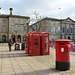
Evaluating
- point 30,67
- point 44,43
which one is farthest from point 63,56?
point 44,43

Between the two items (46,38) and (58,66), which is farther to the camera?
(46,38)

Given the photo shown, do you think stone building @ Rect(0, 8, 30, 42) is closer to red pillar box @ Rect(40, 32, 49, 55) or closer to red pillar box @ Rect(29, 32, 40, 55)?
red pillar box @ Rect(40, 32, 49, 55)

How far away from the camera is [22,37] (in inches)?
1911

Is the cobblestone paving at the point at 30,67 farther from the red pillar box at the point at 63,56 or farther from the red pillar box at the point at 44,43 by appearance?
the red pillar box at the point at 44,43

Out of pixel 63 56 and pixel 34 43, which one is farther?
pixel 34 43

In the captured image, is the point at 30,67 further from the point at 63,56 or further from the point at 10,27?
the point at 10,27

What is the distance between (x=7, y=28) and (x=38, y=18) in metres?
22.2

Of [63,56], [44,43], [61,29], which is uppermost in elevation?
[61,29]

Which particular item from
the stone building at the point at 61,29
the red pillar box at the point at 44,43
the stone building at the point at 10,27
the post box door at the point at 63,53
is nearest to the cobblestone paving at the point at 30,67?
the post box door at the point at 63,53

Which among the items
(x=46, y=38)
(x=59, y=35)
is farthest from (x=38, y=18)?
(x=59, y=35)

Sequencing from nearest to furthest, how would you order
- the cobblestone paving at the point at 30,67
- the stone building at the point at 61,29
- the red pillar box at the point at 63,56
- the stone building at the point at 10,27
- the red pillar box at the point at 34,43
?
the cobblestone paving at the point at 30,67 < the red pillar box at the point at 63,56 < the red pillar box at the point at 34,43 < the stone building at the point at 10,27 < the stone building at the point at 61,29

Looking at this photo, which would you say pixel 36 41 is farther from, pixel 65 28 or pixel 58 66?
pixel 65 28

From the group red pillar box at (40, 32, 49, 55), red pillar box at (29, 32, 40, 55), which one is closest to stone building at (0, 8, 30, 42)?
red pillar box at (40, 32, 49, 55)

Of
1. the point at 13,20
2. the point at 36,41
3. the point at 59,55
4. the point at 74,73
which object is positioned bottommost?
the point at 74,73
